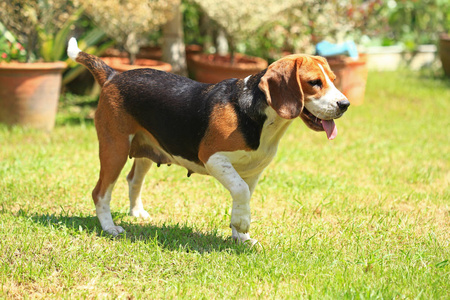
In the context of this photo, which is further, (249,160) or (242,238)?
(242,238)

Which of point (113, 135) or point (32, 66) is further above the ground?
point (113, 135)

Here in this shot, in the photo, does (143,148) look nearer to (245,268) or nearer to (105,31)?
(245,268)

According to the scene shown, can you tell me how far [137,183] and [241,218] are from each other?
1.14 meters

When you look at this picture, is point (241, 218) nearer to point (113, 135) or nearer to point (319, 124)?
point (319, 124)

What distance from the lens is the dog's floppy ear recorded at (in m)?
3.59

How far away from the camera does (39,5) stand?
7.12 m

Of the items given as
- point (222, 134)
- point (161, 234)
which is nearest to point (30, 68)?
point (161, 234)

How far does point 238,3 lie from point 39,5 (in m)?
2.82

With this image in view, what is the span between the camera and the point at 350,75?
9.30 metres

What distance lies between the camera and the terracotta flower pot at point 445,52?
11438 millimetres

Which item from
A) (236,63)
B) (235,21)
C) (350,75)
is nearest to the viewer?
(235,21)

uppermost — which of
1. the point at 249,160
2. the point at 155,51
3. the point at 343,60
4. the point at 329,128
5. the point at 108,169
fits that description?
the point at 329,128

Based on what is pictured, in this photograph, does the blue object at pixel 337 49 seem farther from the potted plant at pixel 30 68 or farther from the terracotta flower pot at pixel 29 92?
the terracotta flower pot at pixel 29 92

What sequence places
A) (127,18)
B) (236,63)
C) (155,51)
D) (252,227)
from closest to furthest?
(252,227), (127,18), (236,63), (155,51)
